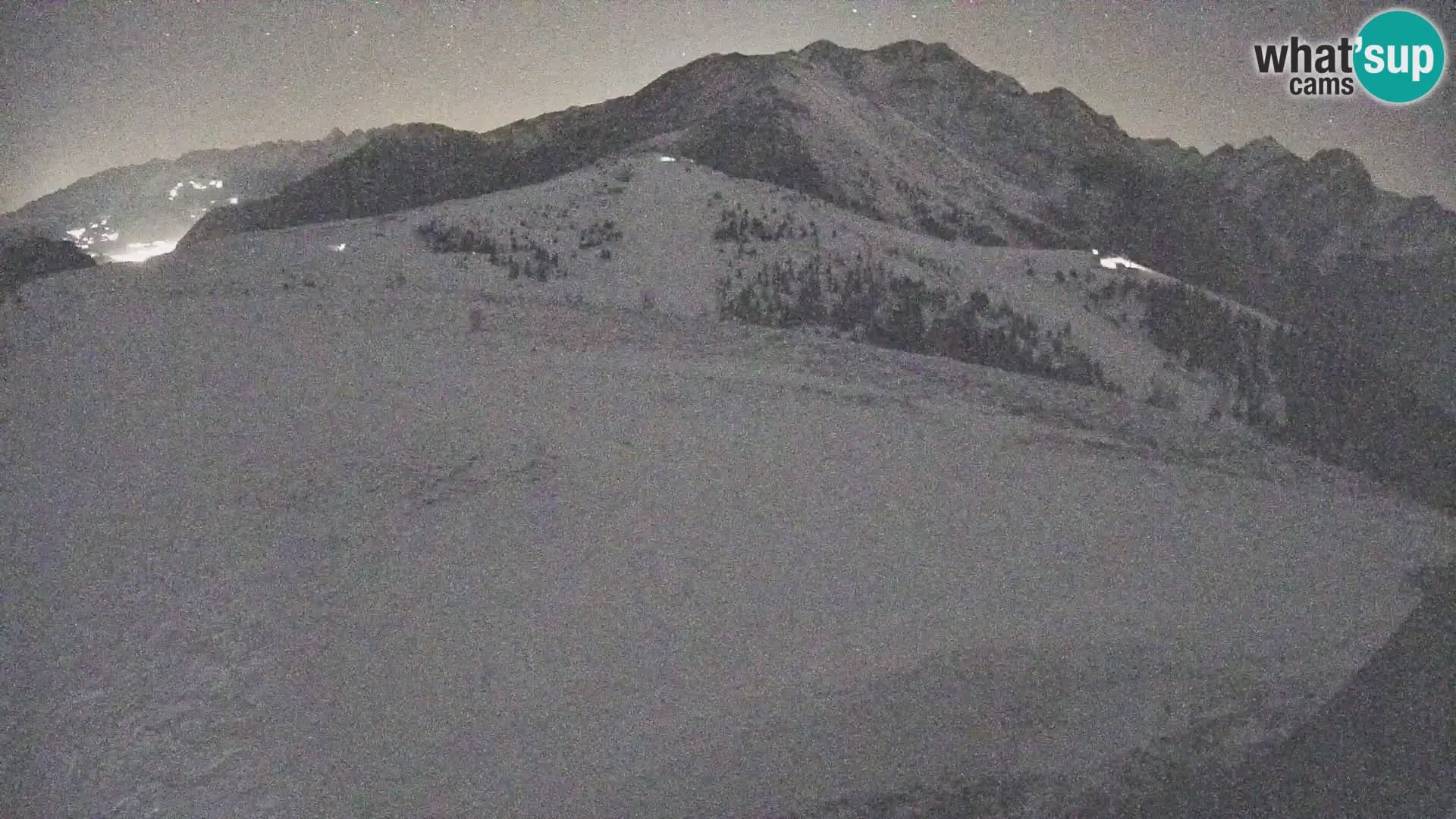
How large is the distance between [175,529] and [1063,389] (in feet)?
27.4

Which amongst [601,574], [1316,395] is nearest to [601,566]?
[601,574]

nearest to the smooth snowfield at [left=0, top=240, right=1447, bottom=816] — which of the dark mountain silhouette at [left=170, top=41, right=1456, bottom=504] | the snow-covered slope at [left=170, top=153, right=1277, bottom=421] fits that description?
the snow-covered slope at [left=170, top=153, right=1277, bottom=421]

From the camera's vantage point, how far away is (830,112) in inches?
1454

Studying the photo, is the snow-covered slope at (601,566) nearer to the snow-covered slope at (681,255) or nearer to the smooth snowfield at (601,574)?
the smooth snowfield at (601,574)

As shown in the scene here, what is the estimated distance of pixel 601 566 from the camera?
19.9 ft

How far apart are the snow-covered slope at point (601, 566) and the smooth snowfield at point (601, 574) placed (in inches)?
1.0

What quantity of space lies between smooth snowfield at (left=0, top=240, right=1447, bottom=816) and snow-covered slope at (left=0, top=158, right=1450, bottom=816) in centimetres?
2

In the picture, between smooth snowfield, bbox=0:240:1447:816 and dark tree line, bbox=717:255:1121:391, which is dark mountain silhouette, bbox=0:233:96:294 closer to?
smooth snowfield, bbox=0:240:1447:816

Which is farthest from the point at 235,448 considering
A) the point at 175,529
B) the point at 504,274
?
the point at 504,274

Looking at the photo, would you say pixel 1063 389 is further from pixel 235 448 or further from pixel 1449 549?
pixel 235 448

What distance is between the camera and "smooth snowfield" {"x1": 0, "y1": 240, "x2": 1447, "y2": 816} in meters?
4.73

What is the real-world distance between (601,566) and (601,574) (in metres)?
0.10

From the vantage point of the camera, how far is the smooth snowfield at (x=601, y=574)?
4727mm

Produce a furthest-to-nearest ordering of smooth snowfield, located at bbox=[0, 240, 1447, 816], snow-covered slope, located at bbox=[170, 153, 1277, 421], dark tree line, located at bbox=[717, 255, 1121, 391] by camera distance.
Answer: snow-covered slope, located at bbox=[170, 153, 1277, 421] < dark tree line, located at bbox=[717, 255, 1121, 391] < smooth snowfield, located at bbox=[0, 240, 1447, 816]
